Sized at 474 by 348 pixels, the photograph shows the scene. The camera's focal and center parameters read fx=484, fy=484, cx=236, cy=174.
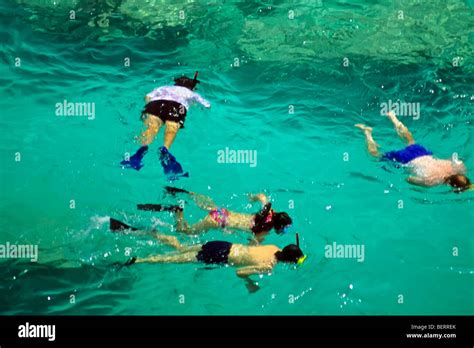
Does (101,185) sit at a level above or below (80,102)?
below

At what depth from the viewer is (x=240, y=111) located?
1448 centimetres

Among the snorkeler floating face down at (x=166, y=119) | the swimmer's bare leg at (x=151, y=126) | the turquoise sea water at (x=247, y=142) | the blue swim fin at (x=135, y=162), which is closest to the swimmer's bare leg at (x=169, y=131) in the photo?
the snorkeler floating face down at (x=166, y=119)

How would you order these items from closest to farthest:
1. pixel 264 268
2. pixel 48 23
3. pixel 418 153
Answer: pixel 264 268 → pixel 418 153 → pixel 48 23

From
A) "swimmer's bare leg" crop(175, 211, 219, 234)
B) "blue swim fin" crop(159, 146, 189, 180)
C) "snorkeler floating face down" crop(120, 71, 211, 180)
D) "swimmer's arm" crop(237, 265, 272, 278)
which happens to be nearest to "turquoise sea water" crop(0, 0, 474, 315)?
"swimmer's bare leg" crop(175, 211, 219, 234)

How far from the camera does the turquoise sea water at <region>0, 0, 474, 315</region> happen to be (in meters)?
11.5

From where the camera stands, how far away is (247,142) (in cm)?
1502

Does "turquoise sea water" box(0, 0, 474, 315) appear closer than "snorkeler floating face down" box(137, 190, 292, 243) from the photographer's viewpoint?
No

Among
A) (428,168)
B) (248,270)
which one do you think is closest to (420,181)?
(428,168)

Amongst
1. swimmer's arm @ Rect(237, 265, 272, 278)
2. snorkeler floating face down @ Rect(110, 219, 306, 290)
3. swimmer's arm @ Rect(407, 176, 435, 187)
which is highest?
swimmer's arm @ Rect(407, 176, 435, 187)

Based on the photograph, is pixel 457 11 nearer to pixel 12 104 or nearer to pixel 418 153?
pixel 418 153

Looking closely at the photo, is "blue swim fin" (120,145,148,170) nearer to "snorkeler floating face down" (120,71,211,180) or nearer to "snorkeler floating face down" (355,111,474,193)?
"snorkeler floating face down" (120,71,211,180)

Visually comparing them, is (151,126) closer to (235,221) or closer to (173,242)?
(173,242)
